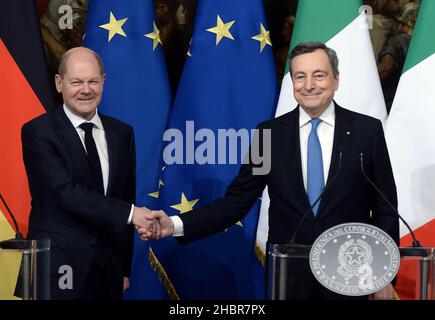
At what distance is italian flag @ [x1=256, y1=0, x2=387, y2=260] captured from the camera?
11.2 ft

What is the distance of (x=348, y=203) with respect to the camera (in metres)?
2.50

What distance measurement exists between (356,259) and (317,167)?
70 centimetres

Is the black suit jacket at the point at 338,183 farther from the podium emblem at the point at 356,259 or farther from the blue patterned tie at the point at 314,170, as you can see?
the podium emblem at the point at 356,259

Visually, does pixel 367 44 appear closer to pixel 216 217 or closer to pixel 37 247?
pixel 216 217

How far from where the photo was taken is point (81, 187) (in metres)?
2.62

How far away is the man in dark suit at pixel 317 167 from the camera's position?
2.48 m

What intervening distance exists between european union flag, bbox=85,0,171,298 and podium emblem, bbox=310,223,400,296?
1699mm

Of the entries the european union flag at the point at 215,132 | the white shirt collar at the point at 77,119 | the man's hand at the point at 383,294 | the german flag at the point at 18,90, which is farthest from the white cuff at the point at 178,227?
the man's hand at the point at 383,294

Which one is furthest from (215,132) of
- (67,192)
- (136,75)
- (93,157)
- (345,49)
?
(67,192)

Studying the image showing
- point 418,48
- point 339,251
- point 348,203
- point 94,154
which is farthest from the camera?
point 418,48

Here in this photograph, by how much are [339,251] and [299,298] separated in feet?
0.52

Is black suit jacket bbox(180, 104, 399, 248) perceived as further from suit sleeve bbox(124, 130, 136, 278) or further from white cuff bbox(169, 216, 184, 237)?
suit sleeve bbox(124, 130, 136, 278)

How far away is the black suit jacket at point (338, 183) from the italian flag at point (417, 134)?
761 millimetres

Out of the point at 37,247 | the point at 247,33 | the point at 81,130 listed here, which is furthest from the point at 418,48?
the point at 37,247
